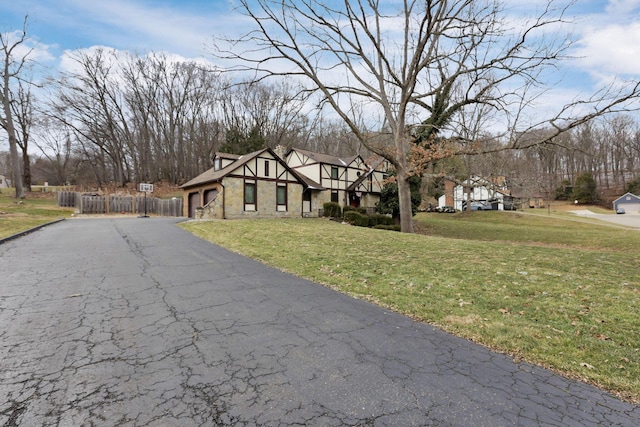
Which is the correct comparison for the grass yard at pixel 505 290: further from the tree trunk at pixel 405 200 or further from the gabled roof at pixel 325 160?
the gabled roof at pixel 325 160

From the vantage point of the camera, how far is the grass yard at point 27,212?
14166mm

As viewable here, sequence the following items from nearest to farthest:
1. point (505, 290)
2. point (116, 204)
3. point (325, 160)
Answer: point (505, 290) → point (116, 204) → point (325, 160)

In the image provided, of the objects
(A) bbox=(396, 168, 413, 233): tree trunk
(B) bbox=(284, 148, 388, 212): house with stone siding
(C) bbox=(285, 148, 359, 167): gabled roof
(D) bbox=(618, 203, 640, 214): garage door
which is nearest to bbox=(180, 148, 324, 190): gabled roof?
(B) bbox=(284, 148, 388, 212): house with stone siding

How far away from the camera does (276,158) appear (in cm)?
2455

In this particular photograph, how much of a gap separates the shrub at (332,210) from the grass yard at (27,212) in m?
18.5

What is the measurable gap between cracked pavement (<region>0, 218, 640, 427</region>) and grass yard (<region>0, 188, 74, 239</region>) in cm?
1060

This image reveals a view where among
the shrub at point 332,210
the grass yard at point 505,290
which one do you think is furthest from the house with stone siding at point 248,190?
the grass yard at point 505,290

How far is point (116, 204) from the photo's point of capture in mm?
28797

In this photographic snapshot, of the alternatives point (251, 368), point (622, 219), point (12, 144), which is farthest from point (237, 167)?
point (622, 219)

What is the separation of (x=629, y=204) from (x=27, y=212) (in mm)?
68363

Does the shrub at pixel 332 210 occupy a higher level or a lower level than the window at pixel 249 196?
lower

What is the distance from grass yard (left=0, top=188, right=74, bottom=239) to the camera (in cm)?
1417

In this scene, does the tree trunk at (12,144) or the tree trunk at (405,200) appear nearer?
the tree trunk at (405,200)

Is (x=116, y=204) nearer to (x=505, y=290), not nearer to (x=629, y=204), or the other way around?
(x=505, y=290)
